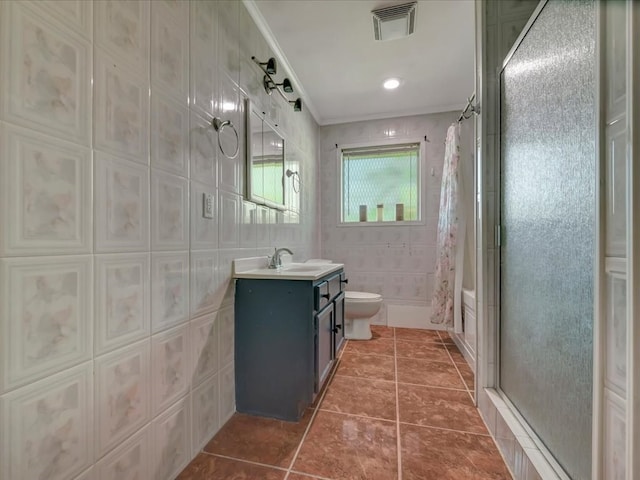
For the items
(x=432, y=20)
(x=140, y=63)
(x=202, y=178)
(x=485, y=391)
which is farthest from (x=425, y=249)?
(x=140, y=63)

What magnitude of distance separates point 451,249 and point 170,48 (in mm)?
2417

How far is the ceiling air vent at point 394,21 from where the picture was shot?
5.65 ft

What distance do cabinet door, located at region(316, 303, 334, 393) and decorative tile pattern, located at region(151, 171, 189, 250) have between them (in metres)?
0.78

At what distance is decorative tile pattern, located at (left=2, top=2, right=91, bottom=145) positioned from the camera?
627mm

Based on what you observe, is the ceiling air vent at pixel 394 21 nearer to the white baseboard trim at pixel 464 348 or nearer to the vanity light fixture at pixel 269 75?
the vanity light fixture at pixel 269 75

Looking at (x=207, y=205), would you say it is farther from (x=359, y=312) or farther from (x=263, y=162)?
(x=359, y=312)

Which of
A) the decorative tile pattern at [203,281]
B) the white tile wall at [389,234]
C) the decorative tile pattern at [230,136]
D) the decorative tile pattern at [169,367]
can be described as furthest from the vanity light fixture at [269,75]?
the decorative tile pattern at [169,367]

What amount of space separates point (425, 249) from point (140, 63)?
115 inches

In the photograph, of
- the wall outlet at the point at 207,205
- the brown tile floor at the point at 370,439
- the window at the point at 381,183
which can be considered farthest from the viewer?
the window at the point at 381,183

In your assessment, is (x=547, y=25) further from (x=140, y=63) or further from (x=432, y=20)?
(x=140, y=63)

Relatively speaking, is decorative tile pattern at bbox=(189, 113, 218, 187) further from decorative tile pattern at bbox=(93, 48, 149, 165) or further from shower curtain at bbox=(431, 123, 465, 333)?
shower curtain at bbox=(431, 123, 465, 333)

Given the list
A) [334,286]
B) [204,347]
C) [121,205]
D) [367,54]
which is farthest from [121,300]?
[367,54]

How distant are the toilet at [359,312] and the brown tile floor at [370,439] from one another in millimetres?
665

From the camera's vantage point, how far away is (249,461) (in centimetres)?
119
